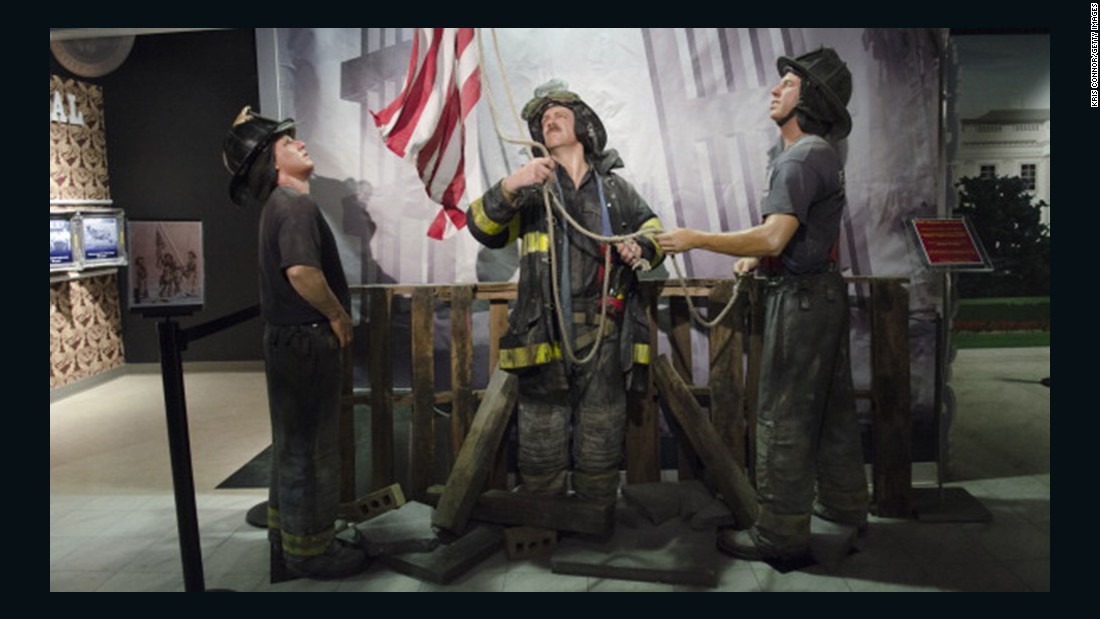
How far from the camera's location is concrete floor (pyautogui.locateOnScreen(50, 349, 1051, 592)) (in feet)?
12.1

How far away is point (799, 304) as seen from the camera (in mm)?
3752

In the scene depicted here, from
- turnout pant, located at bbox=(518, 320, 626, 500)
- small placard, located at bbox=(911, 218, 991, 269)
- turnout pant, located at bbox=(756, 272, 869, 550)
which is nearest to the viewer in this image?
turnout pant, located at bbox=(756, 272, 869, 550)

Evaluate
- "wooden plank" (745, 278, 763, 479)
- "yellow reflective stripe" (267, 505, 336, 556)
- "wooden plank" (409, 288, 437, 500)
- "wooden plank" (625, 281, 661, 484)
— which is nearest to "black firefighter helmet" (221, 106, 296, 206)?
"wooden plank" (409, 288, 437, 500)

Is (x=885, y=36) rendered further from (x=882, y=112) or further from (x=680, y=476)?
(x=680, y=476)

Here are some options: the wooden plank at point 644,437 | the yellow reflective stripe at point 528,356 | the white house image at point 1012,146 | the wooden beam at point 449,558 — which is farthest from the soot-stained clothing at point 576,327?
the white house image at point 1012,146

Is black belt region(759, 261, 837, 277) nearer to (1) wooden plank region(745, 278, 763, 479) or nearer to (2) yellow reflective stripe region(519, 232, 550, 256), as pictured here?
(1) wooden plank region(745, 278, 763, 479)

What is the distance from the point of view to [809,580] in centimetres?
366

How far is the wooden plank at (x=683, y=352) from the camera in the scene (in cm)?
468

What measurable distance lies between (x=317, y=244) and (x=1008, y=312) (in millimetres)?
7166

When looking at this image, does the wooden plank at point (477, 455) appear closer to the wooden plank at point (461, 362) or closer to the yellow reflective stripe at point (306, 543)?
the wooden plank at point (461, 362)

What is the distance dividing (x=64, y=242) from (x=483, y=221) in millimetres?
5731

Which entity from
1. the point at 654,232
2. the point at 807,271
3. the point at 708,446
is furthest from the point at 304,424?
the point at 807,271

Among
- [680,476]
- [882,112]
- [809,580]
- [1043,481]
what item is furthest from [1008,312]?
[809,580]

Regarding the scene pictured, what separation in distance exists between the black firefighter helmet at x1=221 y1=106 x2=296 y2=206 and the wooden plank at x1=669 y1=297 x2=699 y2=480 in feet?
7.57
